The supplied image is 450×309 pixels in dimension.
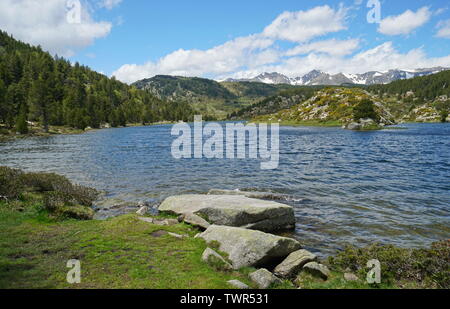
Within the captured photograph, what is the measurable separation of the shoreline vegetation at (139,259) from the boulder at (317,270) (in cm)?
16

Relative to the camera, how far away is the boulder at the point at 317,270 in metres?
11.8

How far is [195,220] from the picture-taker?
17562 millimetres

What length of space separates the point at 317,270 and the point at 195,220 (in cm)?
820

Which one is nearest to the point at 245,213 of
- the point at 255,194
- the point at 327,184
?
the point at 255,194

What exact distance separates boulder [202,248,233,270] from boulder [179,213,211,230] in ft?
16.0

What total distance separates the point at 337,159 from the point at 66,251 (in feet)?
142

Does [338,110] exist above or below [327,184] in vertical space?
above

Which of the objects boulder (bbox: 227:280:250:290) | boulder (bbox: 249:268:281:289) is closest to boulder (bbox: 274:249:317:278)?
boulder (bbox: 249:268:281:289)

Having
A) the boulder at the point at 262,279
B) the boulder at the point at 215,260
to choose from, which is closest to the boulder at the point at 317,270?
the boulder at the point at 262,279

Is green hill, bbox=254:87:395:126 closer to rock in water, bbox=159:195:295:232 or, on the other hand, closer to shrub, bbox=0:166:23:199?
rock in water, bbox=159:195:295:232

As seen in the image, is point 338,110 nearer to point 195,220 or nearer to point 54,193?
point 195,220
